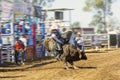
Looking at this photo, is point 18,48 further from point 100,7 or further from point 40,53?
point 100,7

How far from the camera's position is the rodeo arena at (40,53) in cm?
1725

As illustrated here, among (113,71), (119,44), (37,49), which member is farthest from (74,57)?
(119,44)

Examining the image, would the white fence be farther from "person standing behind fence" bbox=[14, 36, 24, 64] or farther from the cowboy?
the cowboy

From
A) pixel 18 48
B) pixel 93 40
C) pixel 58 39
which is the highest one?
pixel 58 39

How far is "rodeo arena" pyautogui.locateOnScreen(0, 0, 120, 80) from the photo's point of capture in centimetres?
1725

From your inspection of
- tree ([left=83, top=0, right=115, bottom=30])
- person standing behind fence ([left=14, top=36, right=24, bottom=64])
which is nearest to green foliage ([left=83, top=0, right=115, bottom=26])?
tree ([left=83, top=0, right=115, bottom=30])

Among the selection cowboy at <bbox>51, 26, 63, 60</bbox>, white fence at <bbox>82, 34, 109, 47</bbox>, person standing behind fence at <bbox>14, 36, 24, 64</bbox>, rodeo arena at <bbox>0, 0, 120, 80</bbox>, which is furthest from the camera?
white fence at <bbox>82, 34, 109, 47</bbox>

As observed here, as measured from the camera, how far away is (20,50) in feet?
77.3

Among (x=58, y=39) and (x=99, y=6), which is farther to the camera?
(x=99, y=6)

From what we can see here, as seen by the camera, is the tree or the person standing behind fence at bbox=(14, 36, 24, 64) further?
the tree

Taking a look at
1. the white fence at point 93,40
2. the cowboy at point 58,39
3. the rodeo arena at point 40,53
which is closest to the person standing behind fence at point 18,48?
the rodeo arena at point 40,53

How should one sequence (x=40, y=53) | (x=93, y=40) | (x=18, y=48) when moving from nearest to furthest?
(x=18, y=48), (x=40, y=53), (x=93, y=40)

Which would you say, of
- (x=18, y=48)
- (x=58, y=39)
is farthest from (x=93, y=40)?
(x=58, y=39)

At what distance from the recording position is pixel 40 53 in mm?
29250
